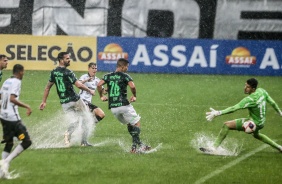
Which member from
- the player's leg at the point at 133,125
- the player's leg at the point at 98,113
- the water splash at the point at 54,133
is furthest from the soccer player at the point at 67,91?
the player's leg at the point at 133,125

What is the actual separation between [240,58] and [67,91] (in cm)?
1931

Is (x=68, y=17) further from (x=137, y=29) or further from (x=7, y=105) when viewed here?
(x=7, y=105)

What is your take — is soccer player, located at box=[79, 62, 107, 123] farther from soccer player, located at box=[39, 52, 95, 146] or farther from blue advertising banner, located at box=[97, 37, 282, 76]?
blue advertising banner, located at box=[97, 37, 282, 76]

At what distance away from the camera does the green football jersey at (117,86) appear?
16656 millimetres

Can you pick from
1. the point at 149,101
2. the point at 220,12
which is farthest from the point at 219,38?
the point at 149,101

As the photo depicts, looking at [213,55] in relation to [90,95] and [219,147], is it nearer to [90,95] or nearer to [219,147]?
[90,95]

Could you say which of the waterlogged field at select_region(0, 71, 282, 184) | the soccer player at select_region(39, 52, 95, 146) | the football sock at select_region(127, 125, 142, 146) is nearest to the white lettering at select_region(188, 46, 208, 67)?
the waterlogged field at select_region(0, 71, 282, 184)

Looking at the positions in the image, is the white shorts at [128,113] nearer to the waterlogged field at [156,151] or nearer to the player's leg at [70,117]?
the waterlogged field at [156,151]

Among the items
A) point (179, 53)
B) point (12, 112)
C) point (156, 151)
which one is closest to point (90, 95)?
point (156, 151)

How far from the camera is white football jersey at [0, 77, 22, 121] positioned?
13.7m

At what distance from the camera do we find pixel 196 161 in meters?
15.9

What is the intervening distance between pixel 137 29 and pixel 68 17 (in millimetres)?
3632

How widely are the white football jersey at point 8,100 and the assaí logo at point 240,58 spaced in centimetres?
2237

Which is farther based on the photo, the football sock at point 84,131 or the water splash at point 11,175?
the football sock at point 84,131
